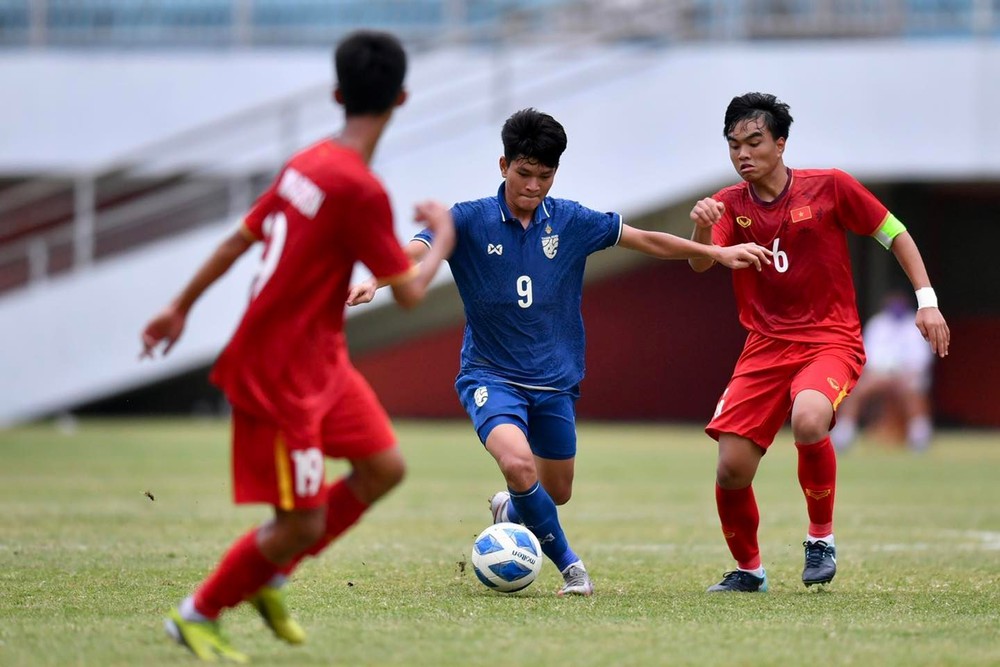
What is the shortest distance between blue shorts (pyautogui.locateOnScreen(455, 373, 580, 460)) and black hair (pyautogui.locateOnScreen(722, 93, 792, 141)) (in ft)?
4.76

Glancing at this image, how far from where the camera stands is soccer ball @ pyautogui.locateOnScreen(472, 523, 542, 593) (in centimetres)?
652

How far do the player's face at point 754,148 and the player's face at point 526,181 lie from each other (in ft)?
2.81

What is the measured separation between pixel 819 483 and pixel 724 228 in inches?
49.8

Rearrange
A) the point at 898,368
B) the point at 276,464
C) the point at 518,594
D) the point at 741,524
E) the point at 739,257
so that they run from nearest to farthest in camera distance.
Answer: the point at 276,464 → the point at 739,257 → the point at 518,594 → the point at 741,524 → the point at 898,368

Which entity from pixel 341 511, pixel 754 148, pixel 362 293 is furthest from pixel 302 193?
pixel 754 148

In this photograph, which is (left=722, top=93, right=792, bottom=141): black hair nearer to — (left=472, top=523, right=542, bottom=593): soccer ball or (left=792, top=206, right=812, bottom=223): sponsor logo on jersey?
(left=792, top=206, right=812, bottom=223): sponsor logo on jersey

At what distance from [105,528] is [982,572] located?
5.13 meters

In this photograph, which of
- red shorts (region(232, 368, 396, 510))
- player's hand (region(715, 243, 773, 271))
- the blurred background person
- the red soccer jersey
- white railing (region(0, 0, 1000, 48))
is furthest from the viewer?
white railing (region(0, 0, 1000, 48))

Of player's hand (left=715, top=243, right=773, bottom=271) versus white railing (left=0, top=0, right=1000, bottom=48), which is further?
white railing (left=0, top=0, right=1000, bottom=48)

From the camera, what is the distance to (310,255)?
4.84 meters

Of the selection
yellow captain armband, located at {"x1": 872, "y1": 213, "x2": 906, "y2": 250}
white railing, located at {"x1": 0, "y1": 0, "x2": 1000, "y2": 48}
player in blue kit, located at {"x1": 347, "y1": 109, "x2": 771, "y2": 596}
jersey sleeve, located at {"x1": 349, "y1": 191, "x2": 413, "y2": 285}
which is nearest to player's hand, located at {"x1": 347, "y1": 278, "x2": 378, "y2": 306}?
player in blue kit, located at {"x1": 347, "y1": 109, "x2": 771, "y2": 596}

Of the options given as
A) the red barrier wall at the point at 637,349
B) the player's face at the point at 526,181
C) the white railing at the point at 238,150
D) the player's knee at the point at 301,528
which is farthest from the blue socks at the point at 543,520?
the red barrier wall at the point at 637,349

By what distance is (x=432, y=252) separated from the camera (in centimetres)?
498

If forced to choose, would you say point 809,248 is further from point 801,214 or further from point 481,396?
point 481,396
